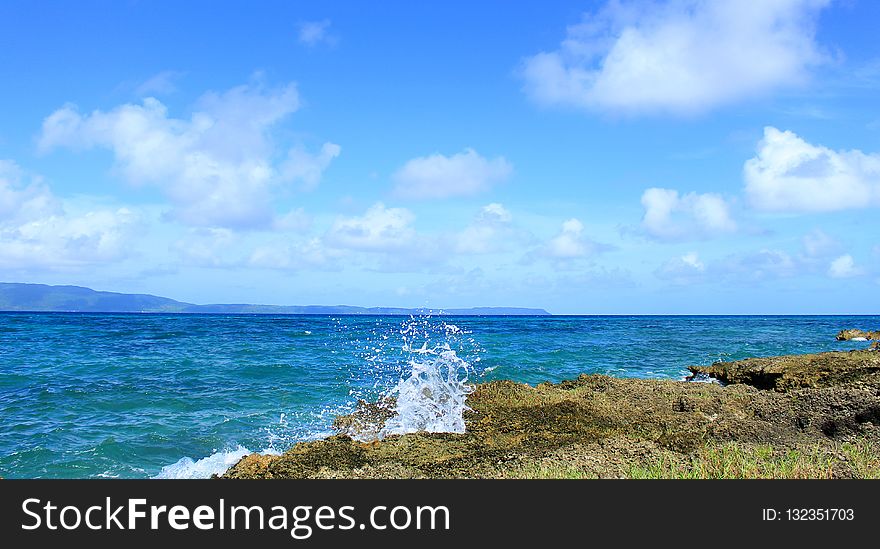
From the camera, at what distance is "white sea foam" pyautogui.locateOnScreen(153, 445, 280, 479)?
36.2 ft

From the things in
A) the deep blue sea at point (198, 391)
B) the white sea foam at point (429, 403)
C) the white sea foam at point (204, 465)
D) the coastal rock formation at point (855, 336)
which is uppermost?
the white sea foam at point (429, 403)

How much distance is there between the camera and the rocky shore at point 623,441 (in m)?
8.11

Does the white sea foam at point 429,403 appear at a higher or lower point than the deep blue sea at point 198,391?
higher

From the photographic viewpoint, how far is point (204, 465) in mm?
11656

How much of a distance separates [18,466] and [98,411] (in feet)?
16.6

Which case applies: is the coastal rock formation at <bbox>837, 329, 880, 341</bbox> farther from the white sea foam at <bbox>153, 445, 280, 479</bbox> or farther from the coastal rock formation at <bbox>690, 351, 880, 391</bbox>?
the white sea foam at <bbox>153, 445, 280, 479</bbox>

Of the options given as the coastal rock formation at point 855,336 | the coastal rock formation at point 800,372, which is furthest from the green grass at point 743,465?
the coastal rock formation at point 855,336

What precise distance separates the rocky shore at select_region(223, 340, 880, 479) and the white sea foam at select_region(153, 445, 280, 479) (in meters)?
1.69

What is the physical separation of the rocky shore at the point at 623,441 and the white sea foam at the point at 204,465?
169 cm

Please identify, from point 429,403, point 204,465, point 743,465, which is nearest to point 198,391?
point 204,465

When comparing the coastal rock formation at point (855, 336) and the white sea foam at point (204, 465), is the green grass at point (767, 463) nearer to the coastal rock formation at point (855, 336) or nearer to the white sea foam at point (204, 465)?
the white sea foam at point (204, 465)

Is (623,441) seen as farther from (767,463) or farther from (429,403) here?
(429,403)
